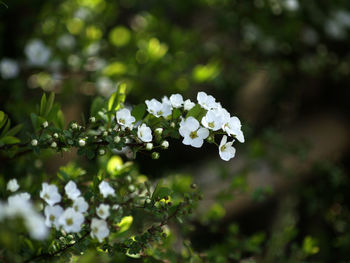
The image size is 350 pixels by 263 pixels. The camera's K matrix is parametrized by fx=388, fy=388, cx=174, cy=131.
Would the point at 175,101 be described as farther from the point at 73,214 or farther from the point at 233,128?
the point at 73,214

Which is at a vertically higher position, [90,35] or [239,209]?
[90,35]

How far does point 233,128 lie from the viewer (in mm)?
1412

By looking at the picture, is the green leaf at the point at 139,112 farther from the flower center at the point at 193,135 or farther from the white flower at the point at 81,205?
the white flower at the point at 81,205

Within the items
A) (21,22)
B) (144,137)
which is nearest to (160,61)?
(21,22)

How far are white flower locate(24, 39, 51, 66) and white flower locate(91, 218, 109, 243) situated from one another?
175 cm

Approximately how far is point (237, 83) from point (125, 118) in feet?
6.30

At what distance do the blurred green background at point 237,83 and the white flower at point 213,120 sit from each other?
96 centimetres

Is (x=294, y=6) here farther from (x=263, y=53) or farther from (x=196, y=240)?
(x=196, y=240)

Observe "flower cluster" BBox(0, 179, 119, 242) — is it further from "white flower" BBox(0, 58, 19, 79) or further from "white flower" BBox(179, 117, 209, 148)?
"white flower" BBox(0, 58, 19, 79)

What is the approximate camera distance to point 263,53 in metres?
3.32

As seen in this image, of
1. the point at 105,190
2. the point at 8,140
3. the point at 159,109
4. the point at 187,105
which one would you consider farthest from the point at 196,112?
the point at 8,140

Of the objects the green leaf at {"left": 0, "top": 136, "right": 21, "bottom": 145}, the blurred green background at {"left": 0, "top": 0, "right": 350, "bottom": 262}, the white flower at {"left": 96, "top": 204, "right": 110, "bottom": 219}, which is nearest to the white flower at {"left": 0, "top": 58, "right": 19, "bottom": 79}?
the blurred green background at {"left": 0, "top": 0, "right": 350, "bottom": 262}

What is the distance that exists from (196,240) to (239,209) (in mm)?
779

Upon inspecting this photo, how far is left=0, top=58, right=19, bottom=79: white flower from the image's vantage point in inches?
103
